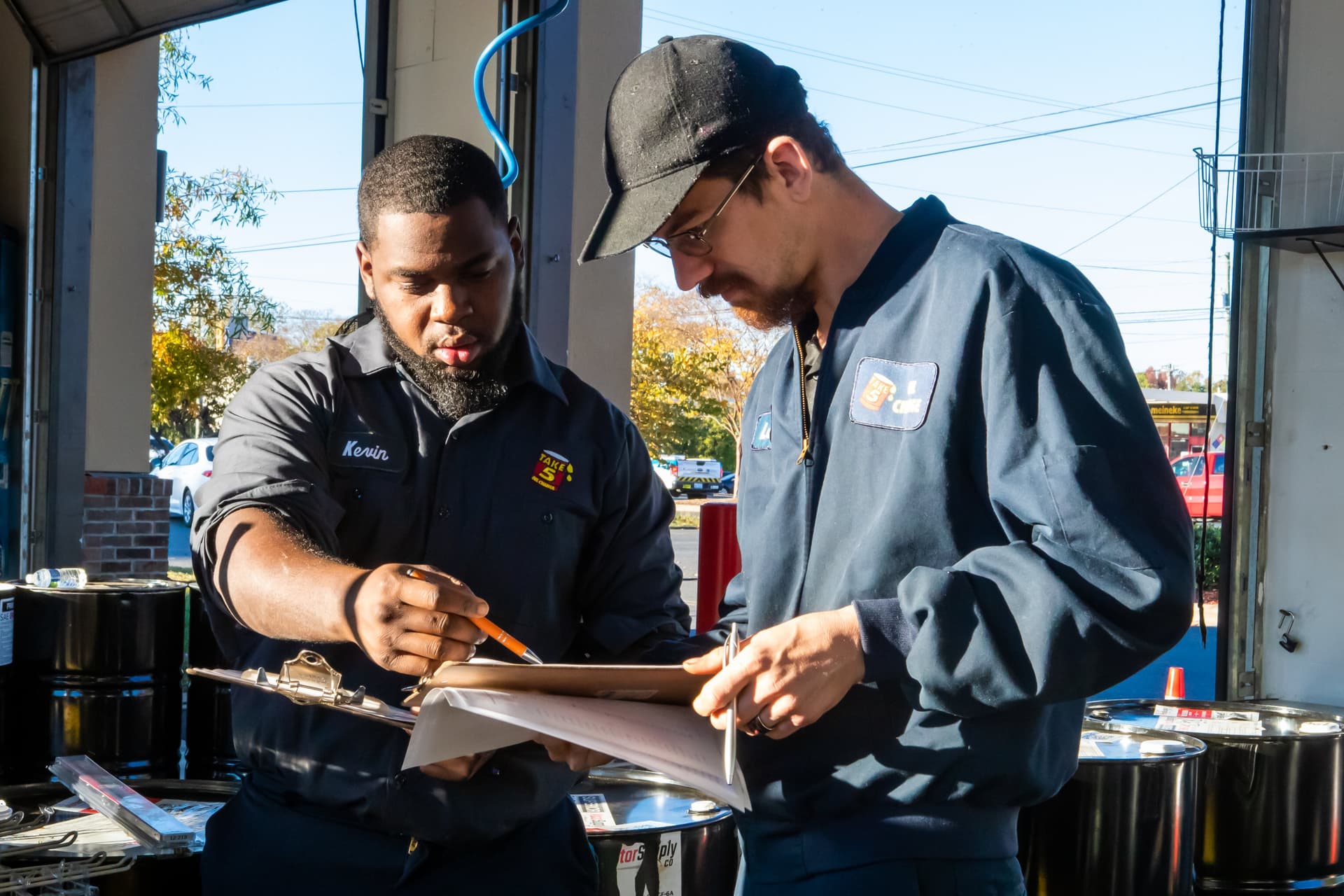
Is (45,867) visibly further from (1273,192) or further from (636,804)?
(1273,192)

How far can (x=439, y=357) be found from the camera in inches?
79.1

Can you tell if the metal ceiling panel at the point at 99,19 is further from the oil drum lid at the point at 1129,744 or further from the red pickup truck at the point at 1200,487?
the red pickup truck at the point at 1200,487

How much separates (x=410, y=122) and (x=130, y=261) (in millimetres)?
2604

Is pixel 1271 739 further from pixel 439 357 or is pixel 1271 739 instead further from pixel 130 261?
pixel 130 261

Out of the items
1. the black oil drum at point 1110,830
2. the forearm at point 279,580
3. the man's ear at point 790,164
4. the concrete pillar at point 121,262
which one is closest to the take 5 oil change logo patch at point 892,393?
the man's ear at point 790,164

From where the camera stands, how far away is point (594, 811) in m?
2.30

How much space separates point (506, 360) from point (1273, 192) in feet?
11.1

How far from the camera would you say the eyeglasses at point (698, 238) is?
145cm

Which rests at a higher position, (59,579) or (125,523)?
(59,579)

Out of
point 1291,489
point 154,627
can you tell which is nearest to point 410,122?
point 154,627

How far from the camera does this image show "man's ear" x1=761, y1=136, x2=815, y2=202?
4.72 ft

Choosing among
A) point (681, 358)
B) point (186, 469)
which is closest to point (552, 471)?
point (186, 469)

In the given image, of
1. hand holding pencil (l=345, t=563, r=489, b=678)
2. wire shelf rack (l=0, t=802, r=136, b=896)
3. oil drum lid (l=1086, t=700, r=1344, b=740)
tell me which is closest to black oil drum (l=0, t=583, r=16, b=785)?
wire shelf rack (l=0, t=802, r=136, b=896)

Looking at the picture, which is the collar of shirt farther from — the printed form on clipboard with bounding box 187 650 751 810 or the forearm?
the printed form on clipboard with bounding box 187 650 751 810
